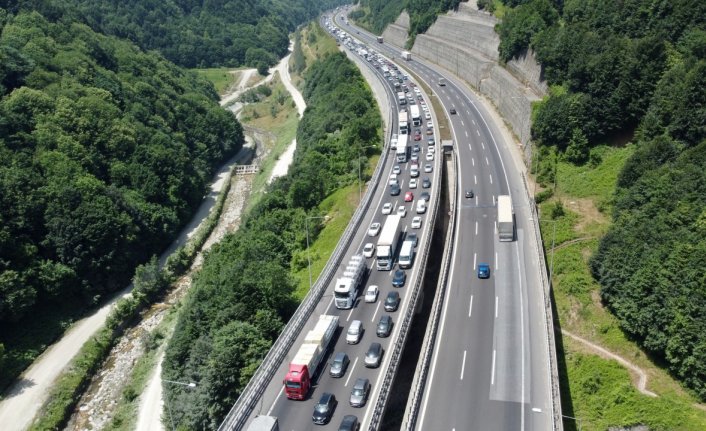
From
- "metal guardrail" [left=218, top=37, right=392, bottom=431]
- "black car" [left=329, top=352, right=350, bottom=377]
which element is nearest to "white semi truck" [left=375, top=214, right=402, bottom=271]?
"metal guardrail" [left=218, top=37, right=392, bottom=431]

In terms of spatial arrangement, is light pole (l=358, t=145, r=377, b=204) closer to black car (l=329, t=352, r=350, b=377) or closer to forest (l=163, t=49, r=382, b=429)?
forest (l=163, t=49, r=382, b=429)

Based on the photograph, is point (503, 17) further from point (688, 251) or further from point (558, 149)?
point (688, 251)

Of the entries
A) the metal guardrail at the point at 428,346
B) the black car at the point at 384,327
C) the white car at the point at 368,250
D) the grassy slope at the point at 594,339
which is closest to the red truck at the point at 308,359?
the black car at the point at 384,327

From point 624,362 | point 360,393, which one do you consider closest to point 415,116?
point 624,362

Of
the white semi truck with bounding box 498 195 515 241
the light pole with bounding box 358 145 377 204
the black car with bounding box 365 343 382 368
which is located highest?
the light pole with bounding box 358 145 377 204

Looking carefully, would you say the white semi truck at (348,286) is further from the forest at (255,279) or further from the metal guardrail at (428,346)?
the metal guardrail at (428,346)

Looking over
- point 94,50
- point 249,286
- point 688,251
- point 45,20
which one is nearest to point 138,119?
point 94,50
